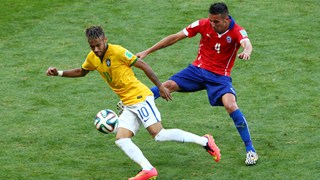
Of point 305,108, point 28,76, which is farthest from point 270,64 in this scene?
point 28,76

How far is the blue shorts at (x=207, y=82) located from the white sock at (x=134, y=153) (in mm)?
1490

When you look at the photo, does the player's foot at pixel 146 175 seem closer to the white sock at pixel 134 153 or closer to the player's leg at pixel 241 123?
the white sock at pixel 134 153

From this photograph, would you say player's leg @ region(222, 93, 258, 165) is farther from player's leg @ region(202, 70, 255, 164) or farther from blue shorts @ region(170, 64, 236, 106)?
blue shorts @ region(170, 64, 236, 106)

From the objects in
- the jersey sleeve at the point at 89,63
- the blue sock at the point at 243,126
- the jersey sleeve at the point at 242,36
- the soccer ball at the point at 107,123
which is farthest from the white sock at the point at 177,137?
the jersey sleeve at the point at 242,36

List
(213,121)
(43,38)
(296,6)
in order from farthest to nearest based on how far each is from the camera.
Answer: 1. (296,6)
2. (43,38)
3. (213,121)

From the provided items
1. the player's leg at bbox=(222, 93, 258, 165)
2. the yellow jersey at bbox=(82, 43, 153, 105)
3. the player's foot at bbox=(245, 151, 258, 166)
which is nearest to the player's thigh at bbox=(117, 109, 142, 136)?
the yellow jersey at bbox=(82, 43, 153, 105)

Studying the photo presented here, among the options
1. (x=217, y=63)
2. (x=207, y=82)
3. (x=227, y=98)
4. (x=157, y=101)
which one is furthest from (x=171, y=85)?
(x=157, y=101)

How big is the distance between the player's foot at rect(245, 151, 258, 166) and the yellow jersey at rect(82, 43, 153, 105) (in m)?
1.44

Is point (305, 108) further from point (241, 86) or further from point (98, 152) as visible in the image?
point (98, 152)

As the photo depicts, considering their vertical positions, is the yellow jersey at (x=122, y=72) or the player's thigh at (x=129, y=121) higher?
the yellow jersey at (x=122, y=72)

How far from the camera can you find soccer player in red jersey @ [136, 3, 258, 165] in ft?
31.9

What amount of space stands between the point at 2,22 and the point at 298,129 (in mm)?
7588

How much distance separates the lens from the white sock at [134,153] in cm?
894

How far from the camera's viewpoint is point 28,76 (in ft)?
43.5
